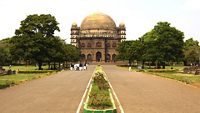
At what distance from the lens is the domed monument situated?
165750 mm

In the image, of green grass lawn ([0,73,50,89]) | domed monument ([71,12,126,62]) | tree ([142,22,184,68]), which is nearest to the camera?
green grass lawn ([0,73,50,89])

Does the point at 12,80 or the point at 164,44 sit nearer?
the point at 12,80

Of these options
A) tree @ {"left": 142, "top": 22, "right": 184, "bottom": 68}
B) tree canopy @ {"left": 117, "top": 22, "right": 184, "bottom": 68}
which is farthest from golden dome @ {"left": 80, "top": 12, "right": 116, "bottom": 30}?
tree @ {"left": 142, "top": 22, "right": 184, "bottom": 68}

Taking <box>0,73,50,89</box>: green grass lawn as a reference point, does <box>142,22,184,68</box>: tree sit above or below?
above

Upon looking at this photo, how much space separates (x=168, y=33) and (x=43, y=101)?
5193 centimetres

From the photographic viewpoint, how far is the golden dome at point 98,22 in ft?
551

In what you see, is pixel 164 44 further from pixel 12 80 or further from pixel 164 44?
pixel 12 80

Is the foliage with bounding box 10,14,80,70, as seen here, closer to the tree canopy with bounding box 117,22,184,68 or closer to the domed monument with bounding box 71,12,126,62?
the tree canopy with bounding box 117,22,184,68

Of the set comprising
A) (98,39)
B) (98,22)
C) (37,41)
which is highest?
(98,22)

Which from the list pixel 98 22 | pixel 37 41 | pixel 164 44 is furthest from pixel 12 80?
pixel 98 22

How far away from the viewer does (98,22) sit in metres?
168

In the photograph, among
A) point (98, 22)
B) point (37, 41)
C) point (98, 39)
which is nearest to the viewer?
point (37, 41)

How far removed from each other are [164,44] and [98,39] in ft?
327

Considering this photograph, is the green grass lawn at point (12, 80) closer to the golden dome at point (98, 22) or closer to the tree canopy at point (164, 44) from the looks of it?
the tree canopy at point (164, 44)
